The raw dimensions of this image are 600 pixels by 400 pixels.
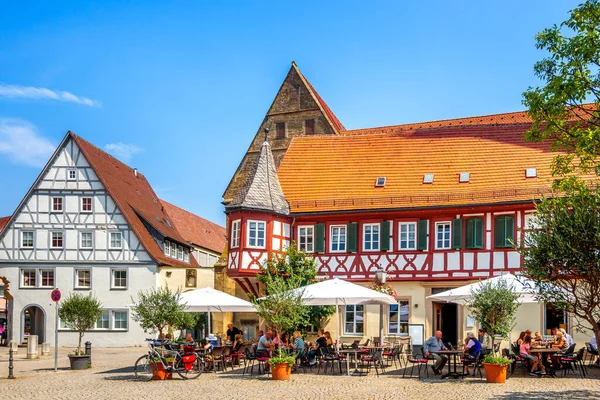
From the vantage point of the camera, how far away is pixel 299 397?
1711 cm

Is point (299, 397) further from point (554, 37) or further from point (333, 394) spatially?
point (554, 37)

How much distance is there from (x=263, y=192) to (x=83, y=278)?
43.2 ft

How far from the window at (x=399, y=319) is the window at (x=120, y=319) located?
15132 mm

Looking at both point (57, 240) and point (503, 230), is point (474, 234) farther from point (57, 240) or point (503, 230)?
point (57, 240)

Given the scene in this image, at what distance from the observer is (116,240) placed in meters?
42.6

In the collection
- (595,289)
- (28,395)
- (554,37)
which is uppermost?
(554,37)

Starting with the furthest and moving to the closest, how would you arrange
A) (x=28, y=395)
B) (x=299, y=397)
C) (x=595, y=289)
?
(x=28, y=395) < (x=299, y=397) < (x=595, y=289)

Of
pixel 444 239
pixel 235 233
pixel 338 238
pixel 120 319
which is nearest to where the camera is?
pixel 444 239

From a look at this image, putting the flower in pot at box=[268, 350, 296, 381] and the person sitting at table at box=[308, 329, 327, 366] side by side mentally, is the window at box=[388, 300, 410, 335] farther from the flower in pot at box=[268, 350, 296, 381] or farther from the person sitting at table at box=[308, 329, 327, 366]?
the flower in pot at box=[268, 350, 296, 381]

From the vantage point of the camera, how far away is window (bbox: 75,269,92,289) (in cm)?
4242

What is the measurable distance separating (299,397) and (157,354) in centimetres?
534

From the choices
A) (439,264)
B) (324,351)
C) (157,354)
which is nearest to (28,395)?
(157,354)

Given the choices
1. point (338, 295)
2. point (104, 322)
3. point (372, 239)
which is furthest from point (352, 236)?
point (104, 322)

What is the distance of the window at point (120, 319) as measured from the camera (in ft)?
137
